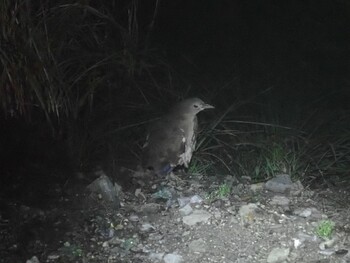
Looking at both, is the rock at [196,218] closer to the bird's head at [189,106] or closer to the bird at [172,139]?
the bird at [172,139]

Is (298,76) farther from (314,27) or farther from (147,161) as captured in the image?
(147,161)

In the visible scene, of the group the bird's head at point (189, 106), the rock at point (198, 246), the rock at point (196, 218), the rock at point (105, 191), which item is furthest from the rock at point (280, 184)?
the rock at point (105, 191)

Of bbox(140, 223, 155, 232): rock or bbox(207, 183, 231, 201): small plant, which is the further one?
bbox(207, 183, 231, 201): small plant

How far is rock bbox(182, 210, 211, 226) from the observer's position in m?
3.90

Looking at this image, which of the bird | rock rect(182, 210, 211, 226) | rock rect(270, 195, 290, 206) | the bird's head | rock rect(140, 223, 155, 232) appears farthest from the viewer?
the bird's head

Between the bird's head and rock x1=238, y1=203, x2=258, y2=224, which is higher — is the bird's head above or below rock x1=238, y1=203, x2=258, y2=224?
above

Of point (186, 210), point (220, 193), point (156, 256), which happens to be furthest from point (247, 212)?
point (156, 256)

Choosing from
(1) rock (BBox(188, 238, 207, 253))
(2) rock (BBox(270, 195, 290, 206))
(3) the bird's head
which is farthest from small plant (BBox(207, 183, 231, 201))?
(3) the bird's head

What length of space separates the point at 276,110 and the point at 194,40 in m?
1.26

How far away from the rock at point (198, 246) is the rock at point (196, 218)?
9.4 inches

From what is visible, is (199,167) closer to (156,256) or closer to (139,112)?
(139,112)

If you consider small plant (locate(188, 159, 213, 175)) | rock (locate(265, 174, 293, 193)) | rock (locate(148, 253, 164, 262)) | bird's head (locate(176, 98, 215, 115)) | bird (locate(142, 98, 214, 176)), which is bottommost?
small plant (locate(188, 159, 213, 175))

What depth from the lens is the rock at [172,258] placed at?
3.45 m

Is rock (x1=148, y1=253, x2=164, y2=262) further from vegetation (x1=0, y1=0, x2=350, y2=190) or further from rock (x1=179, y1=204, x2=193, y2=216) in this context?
vegetation (x1=0, y1=0, x2=350, y2=190)
